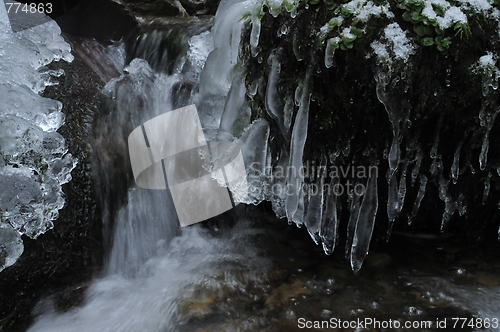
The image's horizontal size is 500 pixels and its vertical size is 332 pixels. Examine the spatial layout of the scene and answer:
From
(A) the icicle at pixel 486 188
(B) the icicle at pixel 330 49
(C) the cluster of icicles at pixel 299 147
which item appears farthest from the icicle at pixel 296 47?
(A) the icicle at pixel 486 188

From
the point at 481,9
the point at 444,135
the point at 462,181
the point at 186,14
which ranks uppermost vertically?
the point at 186,14

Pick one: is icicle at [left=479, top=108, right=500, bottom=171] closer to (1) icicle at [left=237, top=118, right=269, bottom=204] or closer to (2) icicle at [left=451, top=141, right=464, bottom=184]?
(2) icicle at [left=451, top=141, right=464, bottom=184]

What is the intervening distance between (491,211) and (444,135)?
33.7 inches

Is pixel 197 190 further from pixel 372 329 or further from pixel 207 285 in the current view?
pixel 372 329

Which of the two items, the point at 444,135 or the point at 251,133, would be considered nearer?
the point at 444,135

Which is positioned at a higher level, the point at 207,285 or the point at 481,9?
the point at 481,9

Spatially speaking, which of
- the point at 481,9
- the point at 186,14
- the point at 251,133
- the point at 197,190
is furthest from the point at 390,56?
the point at 186,14

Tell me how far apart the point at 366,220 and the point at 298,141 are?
731mm

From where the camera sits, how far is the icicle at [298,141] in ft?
8.77

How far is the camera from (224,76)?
10.3 feet

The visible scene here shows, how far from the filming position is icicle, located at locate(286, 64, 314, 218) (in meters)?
2.67

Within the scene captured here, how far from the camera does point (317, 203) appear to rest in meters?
2.96
